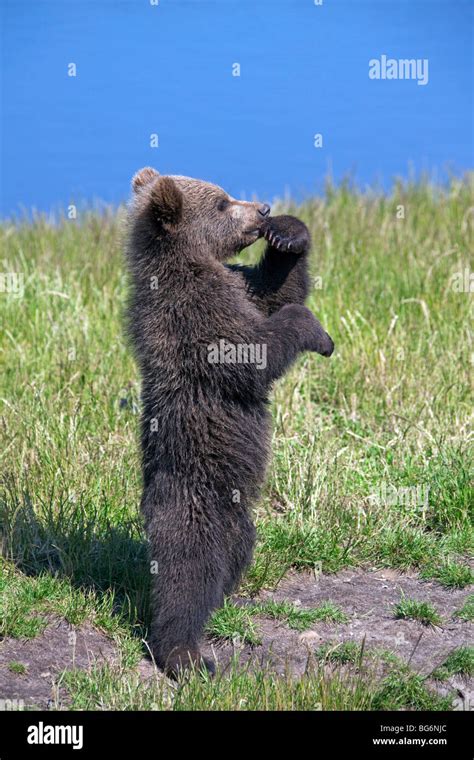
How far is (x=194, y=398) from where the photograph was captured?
5.34m

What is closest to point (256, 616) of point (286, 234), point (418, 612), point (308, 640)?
point (308, 640)

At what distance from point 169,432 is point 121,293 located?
445cm

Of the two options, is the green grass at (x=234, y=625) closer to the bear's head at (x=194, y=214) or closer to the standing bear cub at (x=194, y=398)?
the standing bear cub at (x=194, y=398)

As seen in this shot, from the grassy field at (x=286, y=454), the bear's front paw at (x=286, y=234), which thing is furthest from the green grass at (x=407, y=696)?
the bear's front paw at (x=286, y=234)

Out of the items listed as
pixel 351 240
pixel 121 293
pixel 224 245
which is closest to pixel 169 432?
pixel 224 245

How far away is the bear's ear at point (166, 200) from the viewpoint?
17.6 ft

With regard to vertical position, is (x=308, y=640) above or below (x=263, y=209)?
below

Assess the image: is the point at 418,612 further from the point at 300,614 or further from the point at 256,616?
the point at 256,616

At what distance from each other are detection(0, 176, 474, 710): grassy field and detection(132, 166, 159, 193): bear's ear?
4.92ft

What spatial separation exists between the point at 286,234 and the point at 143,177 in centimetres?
88

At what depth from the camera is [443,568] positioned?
6.12m

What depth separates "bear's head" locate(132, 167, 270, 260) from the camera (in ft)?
17.7

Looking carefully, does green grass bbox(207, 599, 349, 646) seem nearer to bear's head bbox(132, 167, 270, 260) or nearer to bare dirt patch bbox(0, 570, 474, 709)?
bare dirt patch bbox(0, 570, 474, 709)

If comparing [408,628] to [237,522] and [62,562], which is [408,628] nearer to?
[237,522]
